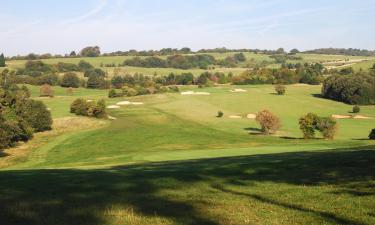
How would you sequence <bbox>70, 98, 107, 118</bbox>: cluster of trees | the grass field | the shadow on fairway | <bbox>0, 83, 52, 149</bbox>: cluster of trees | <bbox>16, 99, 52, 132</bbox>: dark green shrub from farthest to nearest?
<bbox>70, 98, 107, 118</bbox>: cluster of trees, <bbox>16, 99, 52, 132</bbox>: dark green shrub, <bbox>0, 83, 52, 149</bbox>: cluster of trees, the shadow on fairway, the grass field

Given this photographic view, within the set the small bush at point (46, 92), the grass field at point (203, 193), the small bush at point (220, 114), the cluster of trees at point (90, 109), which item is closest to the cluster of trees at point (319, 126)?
the grass field at point (203, 193)

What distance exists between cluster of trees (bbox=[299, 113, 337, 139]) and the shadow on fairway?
44518mm

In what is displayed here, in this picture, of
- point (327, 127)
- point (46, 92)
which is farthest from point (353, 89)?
point (46, 92)

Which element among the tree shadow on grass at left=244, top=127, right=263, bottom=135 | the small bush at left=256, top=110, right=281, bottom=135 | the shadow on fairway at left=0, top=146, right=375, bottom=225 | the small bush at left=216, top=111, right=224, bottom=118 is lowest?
the tree shadow on grass at left=244, top=127, right=263, bottom=135

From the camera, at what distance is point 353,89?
4963 inches

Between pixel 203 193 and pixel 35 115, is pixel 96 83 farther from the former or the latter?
pixel 203 193

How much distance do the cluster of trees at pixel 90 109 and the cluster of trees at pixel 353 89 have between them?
68.8 meters

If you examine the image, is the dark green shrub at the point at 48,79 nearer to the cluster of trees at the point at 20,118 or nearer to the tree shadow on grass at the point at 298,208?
the cluster of trees at the point at 20,118

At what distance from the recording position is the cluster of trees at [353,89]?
12531 cm

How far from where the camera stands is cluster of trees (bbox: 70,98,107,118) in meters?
102

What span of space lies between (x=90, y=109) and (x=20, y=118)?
Answer: 23609mm

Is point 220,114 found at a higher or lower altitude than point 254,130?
higher

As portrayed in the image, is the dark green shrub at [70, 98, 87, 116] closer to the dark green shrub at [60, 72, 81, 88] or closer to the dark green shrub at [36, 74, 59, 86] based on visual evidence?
the dark green shrub at [60, 72, 81, 88]

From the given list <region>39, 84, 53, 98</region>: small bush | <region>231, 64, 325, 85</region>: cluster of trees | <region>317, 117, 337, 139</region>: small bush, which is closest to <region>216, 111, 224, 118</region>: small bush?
<region>317, 117, 337, 139</region>: small bush
